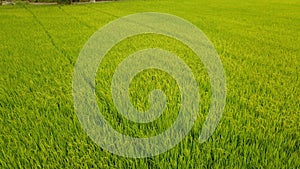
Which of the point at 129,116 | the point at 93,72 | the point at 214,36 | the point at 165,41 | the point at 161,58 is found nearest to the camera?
the point at 129,116

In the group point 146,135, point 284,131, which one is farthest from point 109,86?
point 284,131

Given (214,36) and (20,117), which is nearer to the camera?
(20,117)

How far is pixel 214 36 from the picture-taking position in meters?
5.29

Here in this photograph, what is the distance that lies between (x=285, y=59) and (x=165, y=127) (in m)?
2.47

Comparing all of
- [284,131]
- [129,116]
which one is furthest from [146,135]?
[284,131]

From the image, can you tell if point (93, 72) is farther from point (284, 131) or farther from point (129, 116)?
point (284, 131)

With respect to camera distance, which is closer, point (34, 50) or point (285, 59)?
point (285, 59)

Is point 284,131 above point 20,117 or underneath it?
above

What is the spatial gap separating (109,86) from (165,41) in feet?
7.92

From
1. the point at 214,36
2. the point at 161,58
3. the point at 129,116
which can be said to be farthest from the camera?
the point at 214,36

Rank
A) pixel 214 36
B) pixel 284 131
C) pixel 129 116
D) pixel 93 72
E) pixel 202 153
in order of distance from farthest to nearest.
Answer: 1. pixel 214 36
2. pixel 93 72
3. pixel 129 116
4. pixel 284 131
5. pixel 202 153

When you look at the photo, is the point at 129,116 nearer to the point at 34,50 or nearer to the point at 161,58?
the point at 161,58

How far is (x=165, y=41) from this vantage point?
15.0 ft

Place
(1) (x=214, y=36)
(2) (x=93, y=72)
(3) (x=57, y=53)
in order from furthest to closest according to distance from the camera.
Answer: (1) (x=214, y=36) → (3) (x=57, y=53) → (2) (x=93, y=72)
